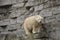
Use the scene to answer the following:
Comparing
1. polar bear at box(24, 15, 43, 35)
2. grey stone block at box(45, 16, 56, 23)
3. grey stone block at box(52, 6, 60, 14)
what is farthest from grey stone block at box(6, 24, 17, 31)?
grey stone block at box(52, 6, 60, 14)

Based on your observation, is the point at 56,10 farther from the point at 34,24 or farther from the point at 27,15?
the point at 27,15

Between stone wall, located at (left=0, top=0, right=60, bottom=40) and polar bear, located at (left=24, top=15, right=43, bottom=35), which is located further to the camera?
stone wall, located at (left=0, top=0, right=60, bottom=40)

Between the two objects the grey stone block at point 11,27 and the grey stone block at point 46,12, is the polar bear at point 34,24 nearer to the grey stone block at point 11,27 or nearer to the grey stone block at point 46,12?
the grey stone block at point 46,12

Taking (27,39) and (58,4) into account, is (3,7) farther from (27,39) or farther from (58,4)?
(58,4)

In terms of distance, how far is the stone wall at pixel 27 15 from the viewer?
10.6 feet

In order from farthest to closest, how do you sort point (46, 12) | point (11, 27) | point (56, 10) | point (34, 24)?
1. point (11, 27)
2. point (46, 12)
3. point (56, 10)
4. point (34, 24)

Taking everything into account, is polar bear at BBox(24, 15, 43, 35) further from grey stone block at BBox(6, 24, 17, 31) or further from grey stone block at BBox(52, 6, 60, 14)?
grey stone block at BBox(6, 24, 17, 31)

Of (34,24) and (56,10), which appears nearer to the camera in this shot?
(34,24)

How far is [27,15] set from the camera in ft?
12.2

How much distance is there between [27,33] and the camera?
3395 millimetres

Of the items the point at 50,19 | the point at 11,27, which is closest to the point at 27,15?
the point at 11,27

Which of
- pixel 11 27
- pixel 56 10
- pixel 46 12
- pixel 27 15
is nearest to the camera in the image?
pixel 56 10

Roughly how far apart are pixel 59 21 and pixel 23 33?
806 millimetres

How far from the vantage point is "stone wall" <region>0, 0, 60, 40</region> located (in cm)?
322
